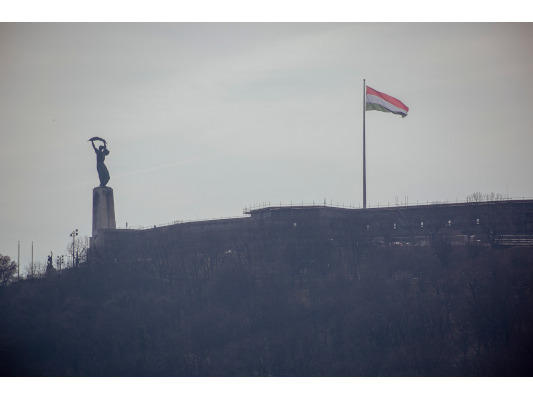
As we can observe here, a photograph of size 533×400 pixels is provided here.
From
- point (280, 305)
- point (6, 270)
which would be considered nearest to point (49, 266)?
point (6, 270)

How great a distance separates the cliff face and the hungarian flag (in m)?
8.79

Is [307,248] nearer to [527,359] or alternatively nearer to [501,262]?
[501,262]

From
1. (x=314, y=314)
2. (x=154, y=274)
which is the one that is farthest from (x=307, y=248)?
(x=154, y=274)

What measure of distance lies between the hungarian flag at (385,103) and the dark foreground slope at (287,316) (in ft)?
35.5

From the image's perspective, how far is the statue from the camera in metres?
86.3

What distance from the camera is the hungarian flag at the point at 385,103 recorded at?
256ft

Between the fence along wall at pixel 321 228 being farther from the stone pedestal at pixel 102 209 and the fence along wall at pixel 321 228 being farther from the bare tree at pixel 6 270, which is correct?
the bare tree at pixel 6 270

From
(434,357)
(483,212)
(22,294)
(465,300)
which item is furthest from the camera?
(22,294)

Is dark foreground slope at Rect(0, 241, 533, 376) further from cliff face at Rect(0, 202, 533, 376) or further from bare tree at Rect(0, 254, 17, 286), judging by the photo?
bare tree at Rect(0, 254, 17, 286)

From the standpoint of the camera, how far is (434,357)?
66688 millimetres

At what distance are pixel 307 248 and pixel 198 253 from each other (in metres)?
10.4

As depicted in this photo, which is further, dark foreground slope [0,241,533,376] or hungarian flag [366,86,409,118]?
hungarian flag [366,86,409,118]

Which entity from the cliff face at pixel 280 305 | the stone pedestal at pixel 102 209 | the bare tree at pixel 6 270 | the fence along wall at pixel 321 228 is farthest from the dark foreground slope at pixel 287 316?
the bare tree at pixel 6 270

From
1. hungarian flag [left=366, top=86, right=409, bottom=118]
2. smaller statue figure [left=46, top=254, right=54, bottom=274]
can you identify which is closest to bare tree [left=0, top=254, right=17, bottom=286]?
smaller statue figure [left=46, top=254, right=54, bottom=274]
